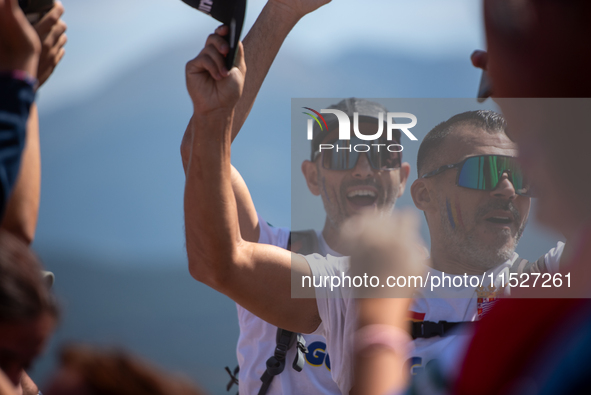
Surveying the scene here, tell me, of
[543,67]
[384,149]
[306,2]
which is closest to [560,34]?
[543,67]

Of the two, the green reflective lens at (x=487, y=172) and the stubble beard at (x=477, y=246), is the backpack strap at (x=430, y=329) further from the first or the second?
the green reflective lens at (x=487, y=172)

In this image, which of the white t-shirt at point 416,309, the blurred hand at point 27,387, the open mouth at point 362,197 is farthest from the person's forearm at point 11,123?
the open mouth at point 362,197

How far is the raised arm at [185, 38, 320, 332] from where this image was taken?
144cm

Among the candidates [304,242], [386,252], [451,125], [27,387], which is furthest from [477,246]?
[27,387]

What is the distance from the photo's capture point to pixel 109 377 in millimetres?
901

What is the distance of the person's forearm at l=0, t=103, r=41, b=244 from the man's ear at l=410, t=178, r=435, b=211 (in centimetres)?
143

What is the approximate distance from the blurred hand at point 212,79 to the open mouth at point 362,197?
1382 millimetres

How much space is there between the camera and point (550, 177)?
70 centimetres

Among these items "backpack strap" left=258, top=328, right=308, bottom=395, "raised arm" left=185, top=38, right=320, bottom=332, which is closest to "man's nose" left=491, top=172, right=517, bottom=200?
"raised arm" left=185, top=38, right=320, bottom=332

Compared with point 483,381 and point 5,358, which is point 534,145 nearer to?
point 483,381

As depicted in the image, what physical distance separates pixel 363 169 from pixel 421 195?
2.32 feet

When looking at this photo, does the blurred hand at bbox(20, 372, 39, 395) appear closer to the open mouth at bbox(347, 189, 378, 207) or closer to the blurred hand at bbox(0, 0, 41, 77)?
the blurred hand at bbox(0, 0, 41, 77)

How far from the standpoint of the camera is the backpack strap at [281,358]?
8.48 feet

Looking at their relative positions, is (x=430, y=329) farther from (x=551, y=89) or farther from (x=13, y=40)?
(x=13, y=40)
